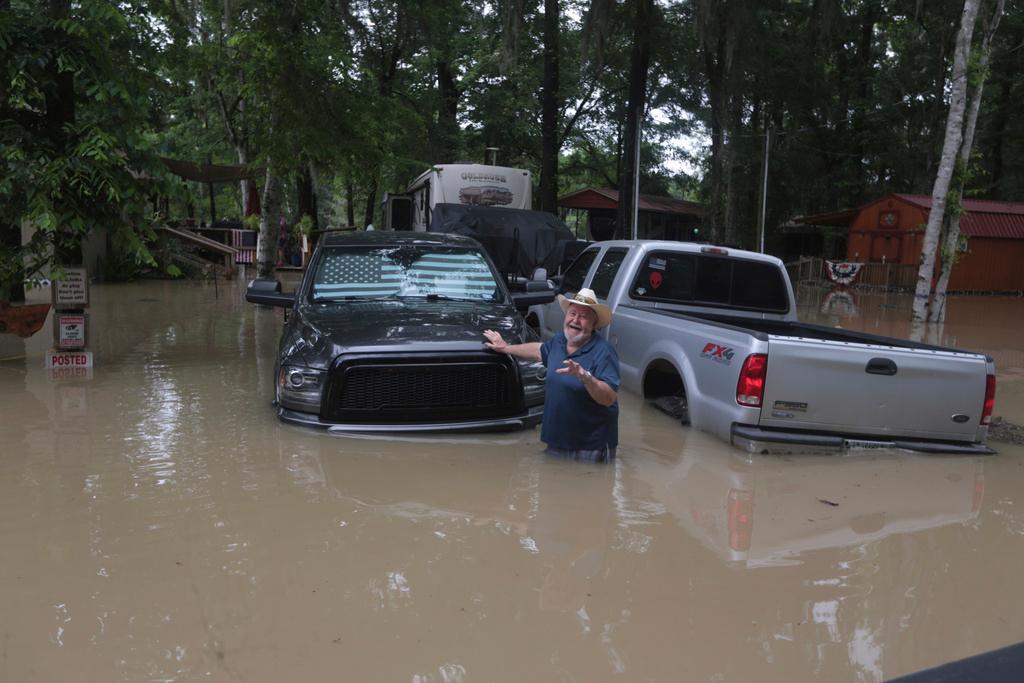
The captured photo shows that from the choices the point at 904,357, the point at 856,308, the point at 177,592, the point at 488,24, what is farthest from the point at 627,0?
the point at 177,592

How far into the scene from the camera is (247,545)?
14.8 ft

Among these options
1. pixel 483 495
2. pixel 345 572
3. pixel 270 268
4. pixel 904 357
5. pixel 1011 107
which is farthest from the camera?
pixel 1011 107

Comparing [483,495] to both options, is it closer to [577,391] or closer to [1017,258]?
[577,391]

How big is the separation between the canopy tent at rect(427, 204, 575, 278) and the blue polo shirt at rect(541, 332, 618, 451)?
979 cm

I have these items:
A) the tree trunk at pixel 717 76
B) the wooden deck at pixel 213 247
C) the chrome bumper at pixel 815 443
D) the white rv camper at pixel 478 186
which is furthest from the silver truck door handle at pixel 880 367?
the wooden deck at pixel 213 247

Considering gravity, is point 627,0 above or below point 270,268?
above

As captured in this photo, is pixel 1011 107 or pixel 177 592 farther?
pixel 1011 107

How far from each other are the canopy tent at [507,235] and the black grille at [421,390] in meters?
9.30

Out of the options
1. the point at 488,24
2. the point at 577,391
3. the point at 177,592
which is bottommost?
the point at 177,592

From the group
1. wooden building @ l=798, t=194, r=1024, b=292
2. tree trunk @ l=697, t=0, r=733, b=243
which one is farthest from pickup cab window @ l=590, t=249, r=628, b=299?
wooden building @ l=798, t=194, r=1024, b=292

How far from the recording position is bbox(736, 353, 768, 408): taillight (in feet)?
20.0

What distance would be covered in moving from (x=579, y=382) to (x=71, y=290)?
21.9 feet

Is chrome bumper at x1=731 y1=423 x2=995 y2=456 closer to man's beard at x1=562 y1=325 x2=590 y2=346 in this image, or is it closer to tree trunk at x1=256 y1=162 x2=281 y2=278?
man's beard at x1=562 y1=325 x2=590 y2=346

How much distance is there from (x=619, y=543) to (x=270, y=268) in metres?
14.3
